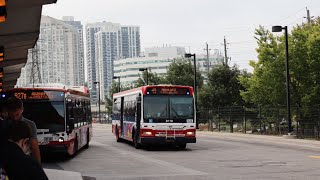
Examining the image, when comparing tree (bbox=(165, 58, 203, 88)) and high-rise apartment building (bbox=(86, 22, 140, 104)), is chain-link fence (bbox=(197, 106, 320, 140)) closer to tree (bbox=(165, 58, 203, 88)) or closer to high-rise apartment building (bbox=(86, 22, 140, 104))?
tree (bbox=(165, 58, 203, 88))

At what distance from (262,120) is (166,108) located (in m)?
14.4

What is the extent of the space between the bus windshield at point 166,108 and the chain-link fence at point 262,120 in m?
0.68

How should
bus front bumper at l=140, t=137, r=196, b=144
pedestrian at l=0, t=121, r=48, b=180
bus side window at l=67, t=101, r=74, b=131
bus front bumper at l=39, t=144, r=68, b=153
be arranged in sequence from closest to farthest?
pedestrian at l=0, t=121, r=48, b=180, bus front bumper at l=39, t=144, r=68, b=153, bus side window at l=67, t=101, r=74, b=131, bus front bumper at l=140, t=137, r=196, b=144

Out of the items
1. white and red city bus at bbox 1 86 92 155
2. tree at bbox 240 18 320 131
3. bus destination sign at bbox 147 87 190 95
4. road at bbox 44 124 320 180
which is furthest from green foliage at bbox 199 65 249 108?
white and red city bus at bbox 1 86 92 155

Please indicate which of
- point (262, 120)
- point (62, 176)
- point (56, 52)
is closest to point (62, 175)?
point (62, 176)

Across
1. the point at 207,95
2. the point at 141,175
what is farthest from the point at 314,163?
the point at 207,95

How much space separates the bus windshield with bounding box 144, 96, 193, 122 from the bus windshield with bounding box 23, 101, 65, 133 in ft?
18.0

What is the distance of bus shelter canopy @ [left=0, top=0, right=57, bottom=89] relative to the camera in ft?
47.1

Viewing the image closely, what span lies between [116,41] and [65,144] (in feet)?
589

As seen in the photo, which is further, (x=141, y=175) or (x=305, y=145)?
(x=305, y=145)

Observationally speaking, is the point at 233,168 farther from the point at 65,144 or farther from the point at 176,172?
the point at 65,144

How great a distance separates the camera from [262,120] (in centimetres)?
3572

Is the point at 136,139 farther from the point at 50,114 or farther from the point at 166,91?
the point at 50,114

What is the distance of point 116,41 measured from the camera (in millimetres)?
196000
